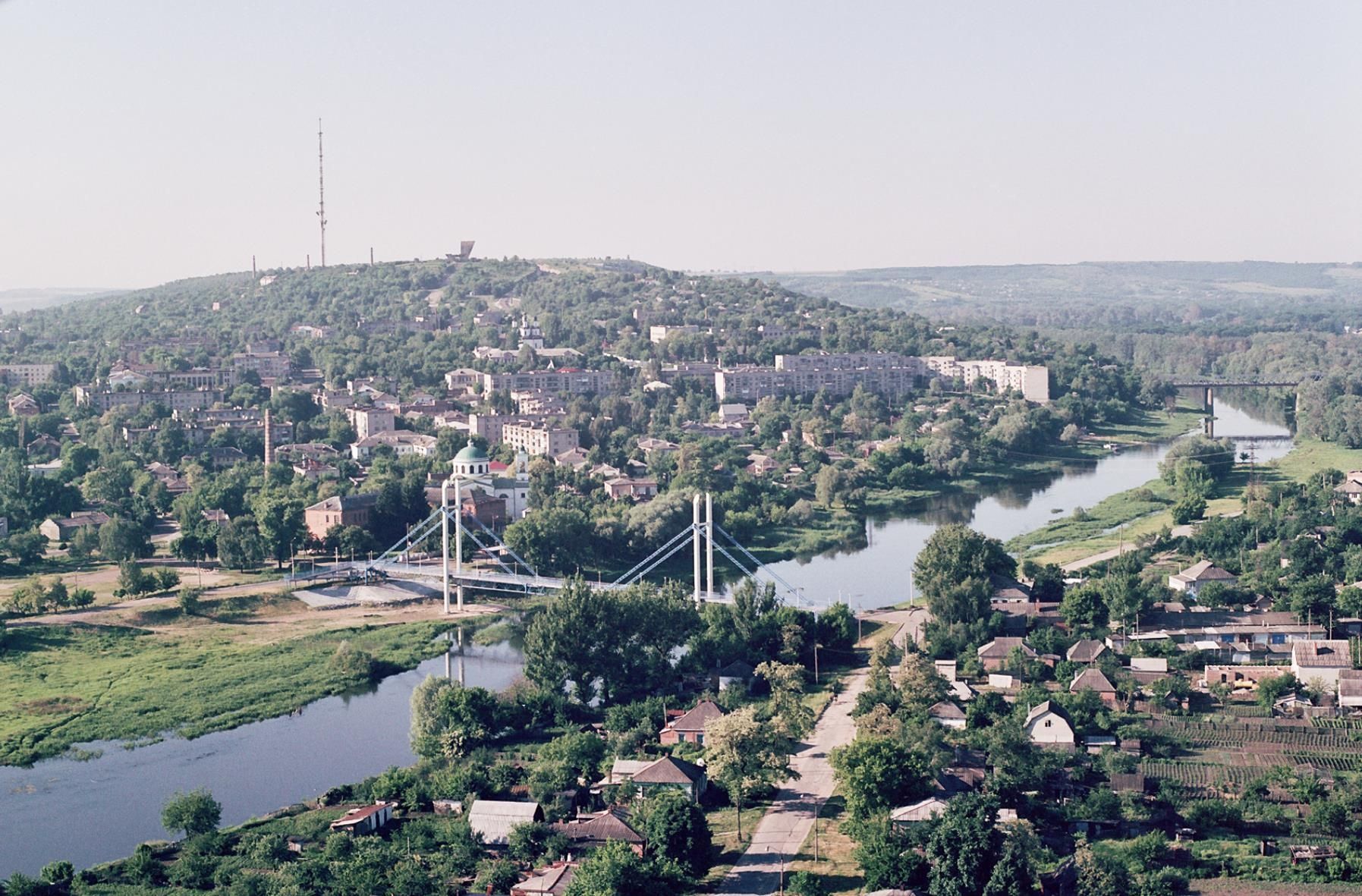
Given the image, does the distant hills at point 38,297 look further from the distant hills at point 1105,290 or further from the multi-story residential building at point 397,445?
the multi-story residential building at point 397,445

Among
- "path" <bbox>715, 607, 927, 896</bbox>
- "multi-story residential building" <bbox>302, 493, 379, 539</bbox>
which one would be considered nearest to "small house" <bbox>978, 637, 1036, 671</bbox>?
"path" <bbox>715, 607, 927, 896</bbox>

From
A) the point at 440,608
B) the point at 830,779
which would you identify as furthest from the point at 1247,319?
the point at 830,779

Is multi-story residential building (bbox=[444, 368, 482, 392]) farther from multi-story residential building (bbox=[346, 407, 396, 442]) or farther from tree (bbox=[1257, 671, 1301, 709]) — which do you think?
tree (bbox=[1257, 671, 1301, 709])

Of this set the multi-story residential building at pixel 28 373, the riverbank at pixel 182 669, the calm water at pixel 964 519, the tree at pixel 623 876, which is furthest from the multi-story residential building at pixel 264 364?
the tree at pixel 623 876

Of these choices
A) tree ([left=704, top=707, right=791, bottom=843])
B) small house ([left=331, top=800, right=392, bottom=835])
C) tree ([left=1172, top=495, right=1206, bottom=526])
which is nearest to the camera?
small house ([left=331, top=800, right=392, bottom=835])

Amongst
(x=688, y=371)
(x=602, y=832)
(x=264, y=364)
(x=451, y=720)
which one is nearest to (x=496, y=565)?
(x=451, y=720)

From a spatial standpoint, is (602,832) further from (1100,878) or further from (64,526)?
(64,526)
